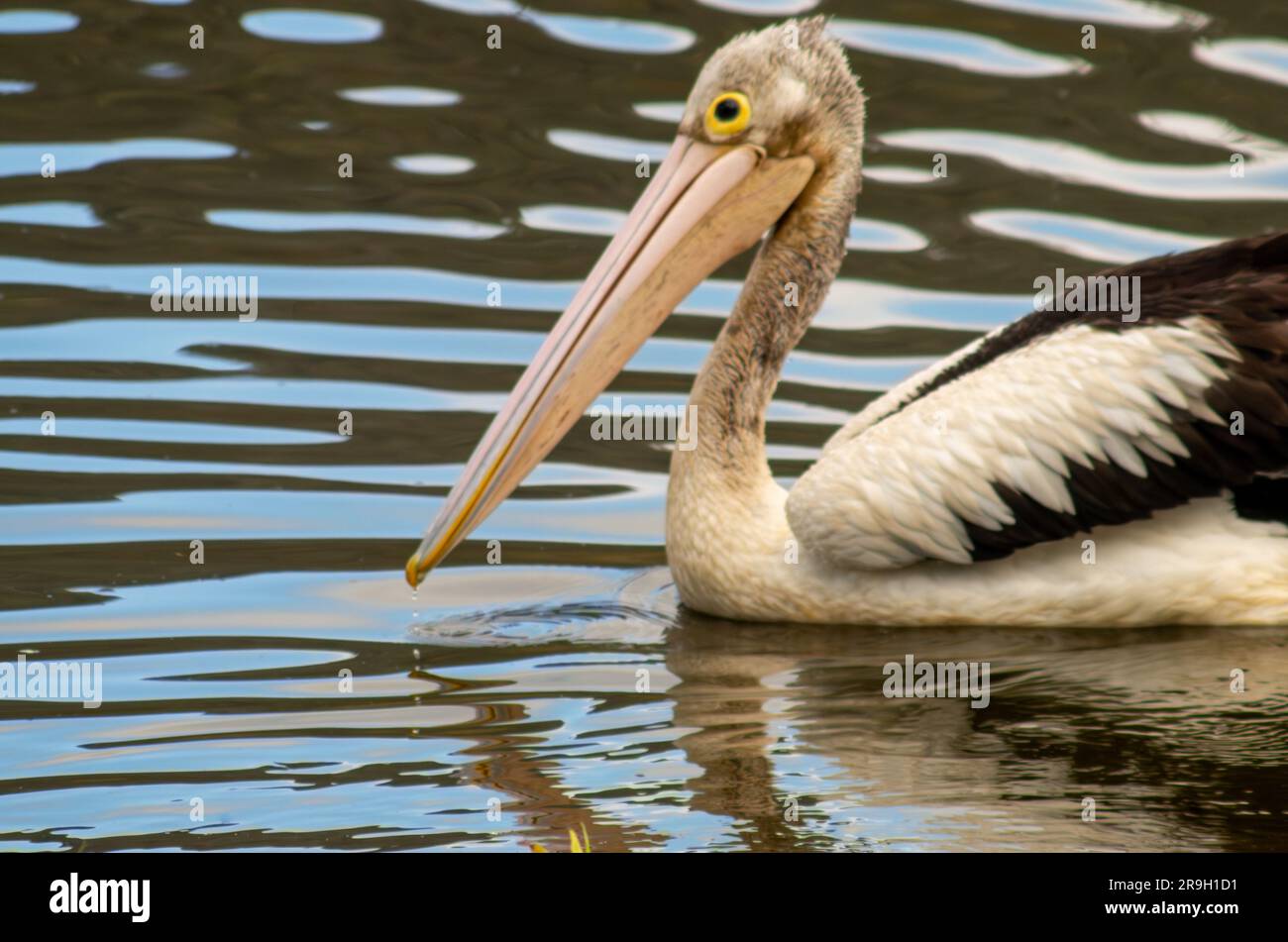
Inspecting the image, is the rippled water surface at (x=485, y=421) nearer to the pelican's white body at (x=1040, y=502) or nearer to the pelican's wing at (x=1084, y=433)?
the pelican's white body at (x=1040, y=502)

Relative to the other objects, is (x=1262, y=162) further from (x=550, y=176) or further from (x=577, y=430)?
(x=577, y=430)

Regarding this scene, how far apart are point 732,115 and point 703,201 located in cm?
25

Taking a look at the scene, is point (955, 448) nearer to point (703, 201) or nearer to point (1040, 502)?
point (1040, 502)

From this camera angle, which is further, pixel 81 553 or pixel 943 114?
pixel 943 114

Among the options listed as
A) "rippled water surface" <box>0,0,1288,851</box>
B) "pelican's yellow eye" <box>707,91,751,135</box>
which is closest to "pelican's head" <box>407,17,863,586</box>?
"pelican's yellow eye" <box>707,91,751,135</box>

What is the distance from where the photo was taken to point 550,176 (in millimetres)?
10125

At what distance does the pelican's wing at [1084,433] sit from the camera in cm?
565

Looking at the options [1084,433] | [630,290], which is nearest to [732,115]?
[630,290]

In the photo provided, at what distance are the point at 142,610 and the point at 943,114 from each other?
6047 mm

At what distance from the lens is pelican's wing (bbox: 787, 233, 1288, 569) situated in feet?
18.5

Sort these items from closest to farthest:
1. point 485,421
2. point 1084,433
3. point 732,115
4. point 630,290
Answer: point 1084,433, point 630,290, point 732,115, point 485,421

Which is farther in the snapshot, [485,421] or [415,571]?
[485,421]

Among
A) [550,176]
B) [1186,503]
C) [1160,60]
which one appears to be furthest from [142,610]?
[1160,60]

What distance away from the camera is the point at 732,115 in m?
6.24
